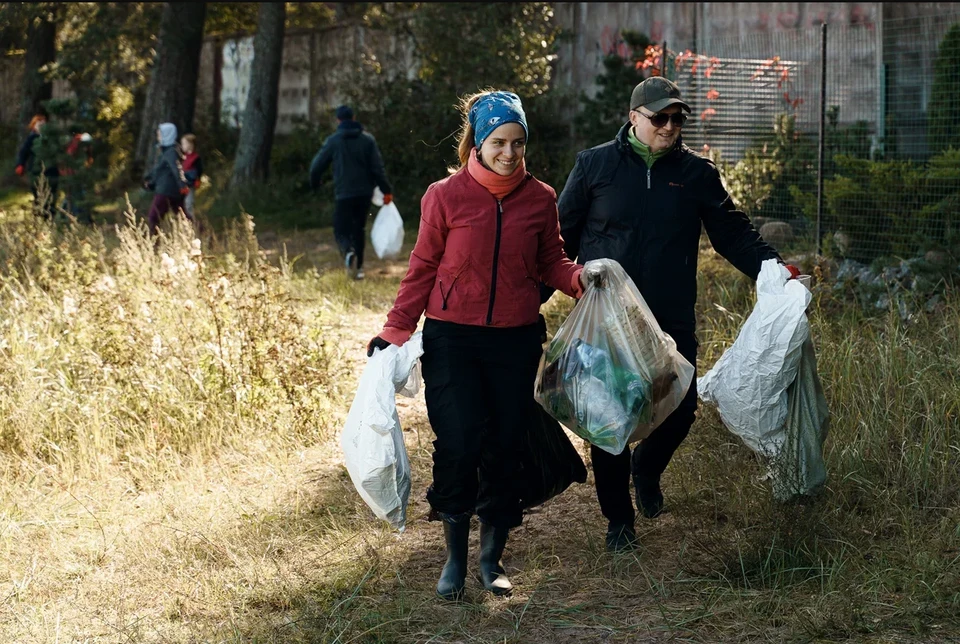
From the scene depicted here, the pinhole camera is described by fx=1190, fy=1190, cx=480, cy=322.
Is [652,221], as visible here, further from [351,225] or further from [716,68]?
[716,68]

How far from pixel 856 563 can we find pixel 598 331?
115 cm

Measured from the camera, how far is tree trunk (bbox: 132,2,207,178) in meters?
16.8

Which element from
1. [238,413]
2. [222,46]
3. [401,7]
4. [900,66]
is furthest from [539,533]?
[222,46]

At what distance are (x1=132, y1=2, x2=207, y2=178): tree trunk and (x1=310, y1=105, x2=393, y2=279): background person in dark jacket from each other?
7.10m

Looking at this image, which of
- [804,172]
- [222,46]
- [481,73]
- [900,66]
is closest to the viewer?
[804,172]

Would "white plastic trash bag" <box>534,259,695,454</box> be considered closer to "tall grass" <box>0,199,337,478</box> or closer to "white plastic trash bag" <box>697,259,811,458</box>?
"white plastic trash bag" <box>697,259,811,458</box>

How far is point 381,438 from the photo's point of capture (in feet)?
12.6

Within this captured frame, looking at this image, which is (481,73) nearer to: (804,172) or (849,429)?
(804,172)

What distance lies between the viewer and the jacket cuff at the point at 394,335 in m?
3.90

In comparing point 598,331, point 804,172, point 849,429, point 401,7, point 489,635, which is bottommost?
point 489,635

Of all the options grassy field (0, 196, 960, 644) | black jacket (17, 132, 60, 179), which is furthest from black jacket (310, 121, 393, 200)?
black jacket (17, 132, 60, 179)

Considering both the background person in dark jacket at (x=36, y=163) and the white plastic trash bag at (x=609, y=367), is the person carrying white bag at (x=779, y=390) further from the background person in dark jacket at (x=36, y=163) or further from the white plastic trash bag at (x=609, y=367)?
the background person in dark jacket at (x=36, y=163)

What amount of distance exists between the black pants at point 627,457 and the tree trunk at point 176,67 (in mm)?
13792

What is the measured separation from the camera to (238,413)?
583 cm
